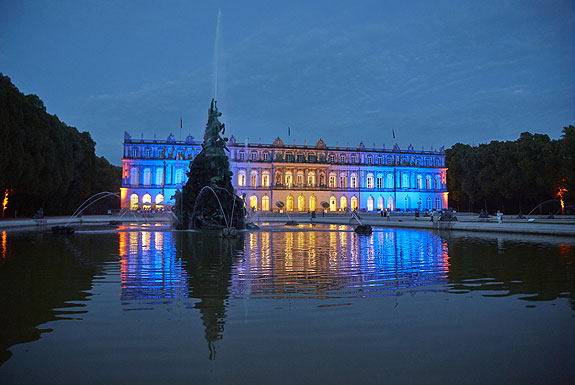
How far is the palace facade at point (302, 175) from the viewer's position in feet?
255

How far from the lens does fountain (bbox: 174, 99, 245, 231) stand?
2319 centimetres

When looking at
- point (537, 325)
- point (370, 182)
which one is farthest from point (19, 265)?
point (370, 182)

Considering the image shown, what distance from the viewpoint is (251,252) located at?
39.3ft

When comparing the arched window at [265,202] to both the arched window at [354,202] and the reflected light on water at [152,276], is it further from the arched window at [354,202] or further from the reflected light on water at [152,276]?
the reflected light on water at [152,276]

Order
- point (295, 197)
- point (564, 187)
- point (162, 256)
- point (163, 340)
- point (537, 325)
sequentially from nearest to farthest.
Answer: point (163, 340), point (537, 325), point (162, 256), point (564, 187), point (295, 197)

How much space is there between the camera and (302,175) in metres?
83.6

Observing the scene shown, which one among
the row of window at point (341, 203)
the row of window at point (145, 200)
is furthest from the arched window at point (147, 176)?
the row of window at point (341, 203)

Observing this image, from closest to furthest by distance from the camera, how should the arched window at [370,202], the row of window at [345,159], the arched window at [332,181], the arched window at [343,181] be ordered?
the row of window at [345,159] → the arched window at [332,181] → the arched window at [343,181] → the arched window at [370,202]

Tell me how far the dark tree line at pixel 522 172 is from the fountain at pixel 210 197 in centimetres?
4188

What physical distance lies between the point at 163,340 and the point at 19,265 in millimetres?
7049

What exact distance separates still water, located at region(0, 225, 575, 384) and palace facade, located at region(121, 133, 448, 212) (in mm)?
67188

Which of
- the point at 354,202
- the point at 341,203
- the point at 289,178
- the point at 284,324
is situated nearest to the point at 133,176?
the point at 289,178

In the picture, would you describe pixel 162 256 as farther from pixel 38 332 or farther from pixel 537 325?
pixel 537 325

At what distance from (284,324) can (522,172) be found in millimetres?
64410
